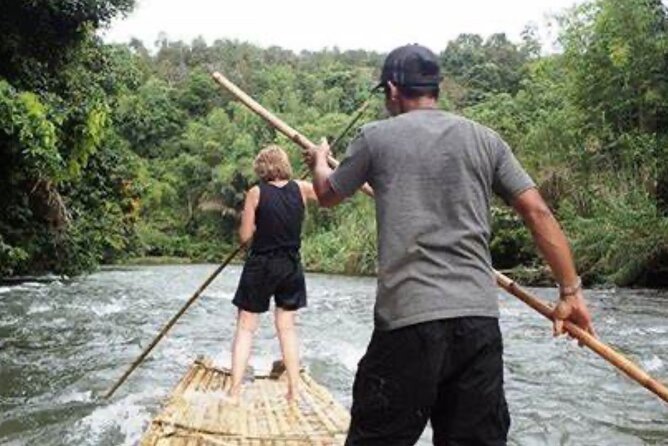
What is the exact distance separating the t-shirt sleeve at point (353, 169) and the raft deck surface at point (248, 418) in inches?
84.2

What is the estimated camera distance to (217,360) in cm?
975

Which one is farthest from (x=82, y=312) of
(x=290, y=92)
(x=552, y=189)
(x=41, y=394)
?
(x=290, y=92)

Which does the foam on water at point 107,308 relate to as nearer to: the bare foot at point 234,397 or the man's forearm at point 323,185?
the bare foot at point 234,397

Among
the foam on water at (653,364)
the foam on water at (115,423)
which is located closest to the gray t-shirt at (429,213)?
the foam on water at (115,423)

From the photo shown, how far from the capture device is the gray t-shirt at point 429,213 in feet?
Result: 8.75

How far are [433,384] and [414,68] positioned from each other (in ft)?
3.44

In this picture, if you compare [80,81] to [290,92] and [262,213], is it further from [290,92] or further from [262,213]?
[290,92]

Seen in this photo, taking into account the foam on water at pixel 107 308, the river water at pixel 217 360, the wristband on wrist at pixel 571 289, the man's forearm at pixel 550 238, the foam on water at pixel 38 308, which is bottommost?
the foam on water at pixel 107 308

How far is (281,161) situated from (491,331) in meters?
3.31

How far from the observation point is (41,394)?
7594mm

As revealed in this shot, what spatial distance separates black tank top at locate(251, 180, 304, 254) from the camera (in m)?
5.79

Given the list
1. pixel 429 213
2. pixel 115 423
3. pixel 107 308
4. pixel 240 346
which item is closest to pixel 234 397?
pixel 240 346

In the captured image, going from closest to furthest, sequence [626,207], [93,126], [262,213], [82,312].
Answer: [262,213]
[93,126]
[82,312]
[626,207]

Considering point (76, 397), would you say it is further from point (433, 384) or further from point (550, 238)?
point (550, 238)
